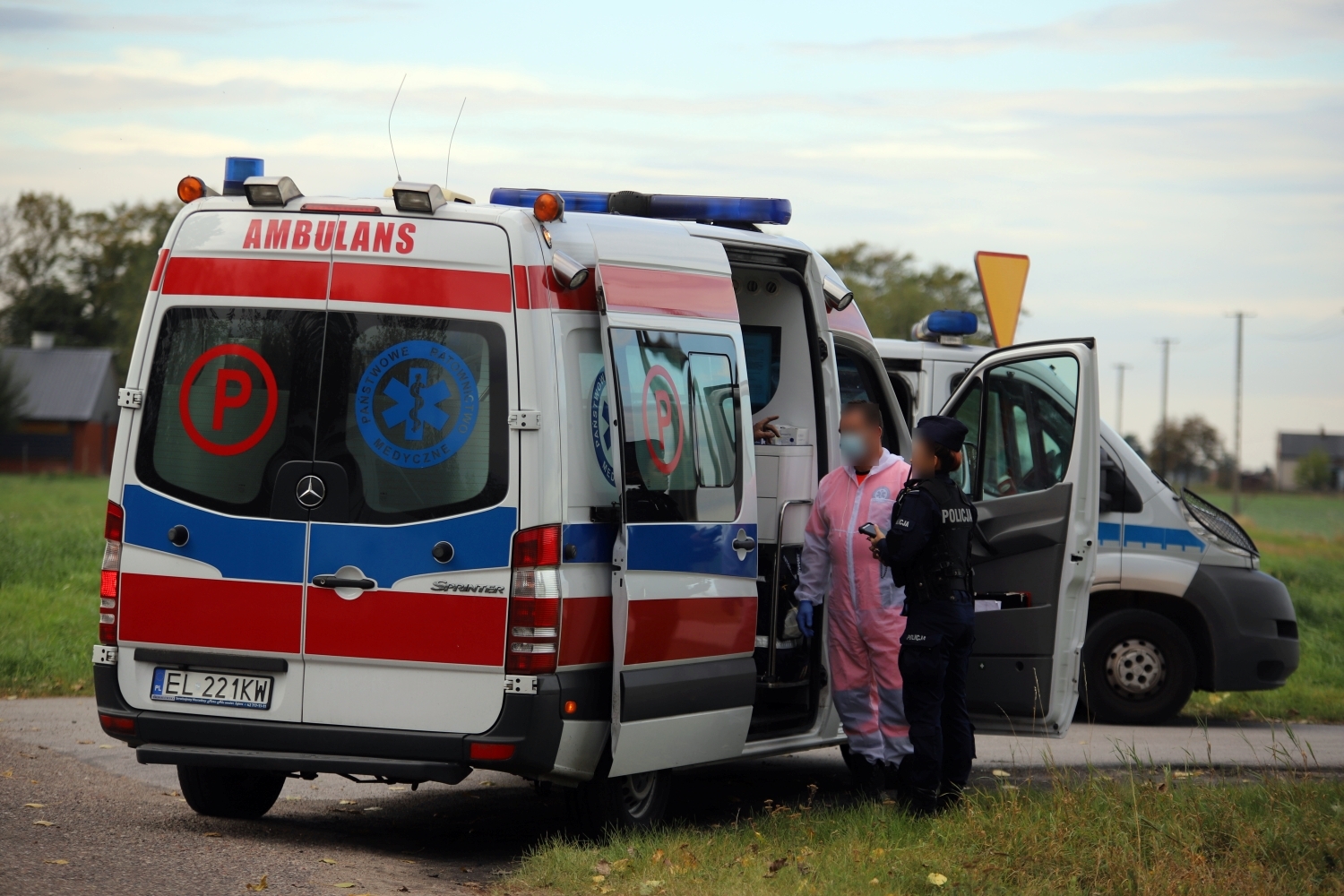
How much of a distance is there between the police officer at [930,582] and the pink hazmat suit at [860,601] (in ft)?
0.98

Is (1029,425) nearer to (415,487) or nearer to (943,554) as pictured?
(943,554)

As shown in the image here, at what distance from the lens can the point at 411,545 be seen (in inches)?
228

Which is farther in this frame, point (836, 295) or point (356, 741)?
point (836, 295)

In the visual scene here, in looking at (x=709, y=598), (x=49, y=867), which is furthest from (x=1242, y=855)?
(x=49, y=867)

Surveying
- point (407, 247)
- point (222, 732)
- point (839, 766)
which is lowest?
point (839, 766)

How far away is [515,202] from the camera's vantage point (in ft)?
23.1

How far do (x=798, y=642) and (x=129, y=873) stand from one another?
345cm

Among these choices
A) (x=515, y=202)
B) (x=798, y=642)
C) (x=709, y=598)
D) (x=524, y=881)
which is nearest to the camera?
(x=524, y=881)

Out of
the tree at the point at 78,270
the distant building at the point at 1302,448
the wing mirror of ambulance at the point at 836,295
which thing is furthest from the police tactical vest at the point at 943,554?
the distant building at the point at 1302,448

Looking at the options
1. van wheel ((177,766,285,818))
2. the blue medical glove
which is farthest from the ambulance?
the blue medical glove

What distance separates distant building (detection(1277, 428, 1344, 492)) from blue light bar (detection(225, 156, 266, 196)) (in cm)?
13209

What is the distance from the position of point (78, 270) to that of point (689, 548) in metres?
81.7

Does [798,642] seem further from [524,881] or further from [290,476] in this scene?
[290,476]

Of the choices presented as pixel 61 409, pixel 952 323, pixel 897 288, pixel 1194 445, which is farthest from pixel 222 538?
pixel 1194 445
